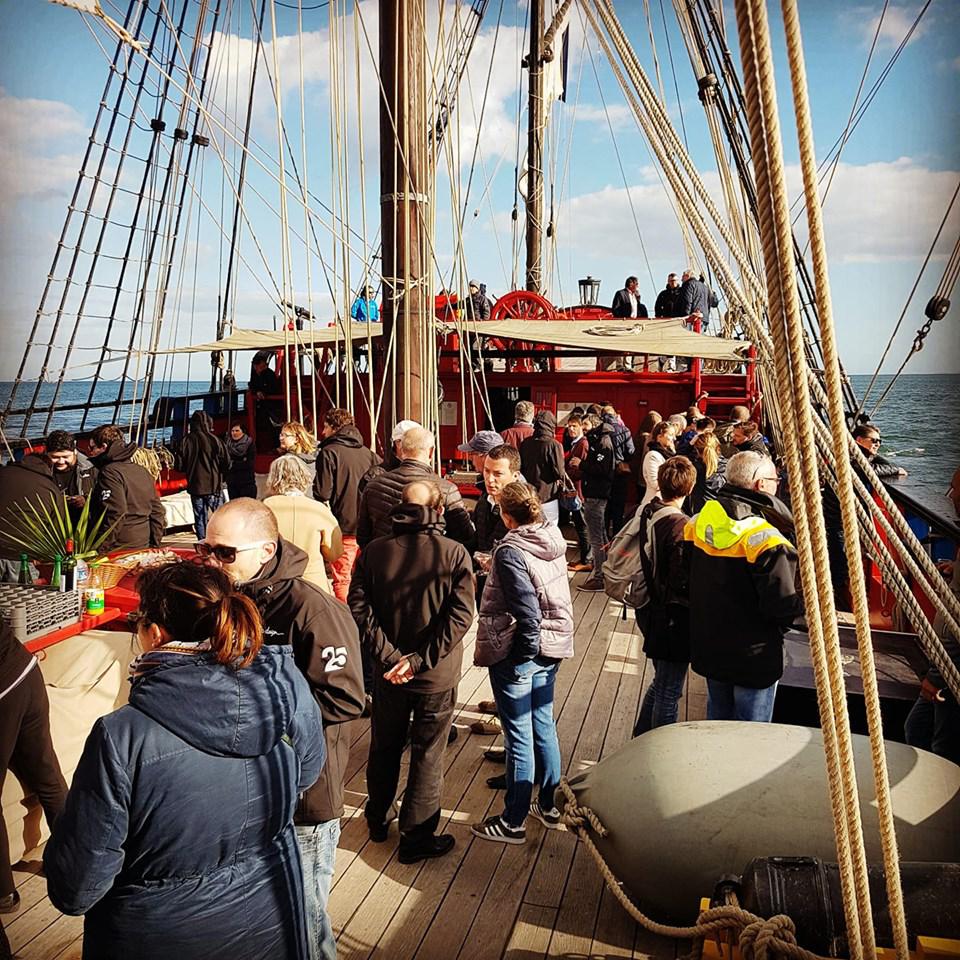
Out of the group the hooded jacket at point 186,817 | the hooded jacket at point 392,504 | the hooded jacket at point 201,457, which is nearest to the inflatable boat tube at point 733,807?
the hooded jacket at point 186,817

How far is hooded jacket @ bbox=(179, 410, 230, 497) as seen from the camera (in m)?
7.00

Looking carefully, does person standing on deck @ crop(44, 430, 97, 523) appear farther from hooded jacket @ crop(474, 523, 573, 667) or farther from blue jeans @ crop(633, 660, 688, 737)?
blue jeans @ crop(633, 660, 688, 737)

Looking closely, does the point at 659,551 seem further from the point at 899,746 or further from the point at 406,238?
the point at 406,238

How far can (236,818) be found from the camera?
1436 mm

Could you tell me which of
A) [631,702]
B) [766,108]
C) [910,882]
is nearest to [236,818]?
[910,882]

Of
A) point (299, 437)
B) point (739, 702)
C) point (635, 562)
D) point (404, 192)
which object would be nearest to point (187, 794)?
point (739, 702)

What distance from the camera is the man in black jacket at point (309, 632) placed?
2029 millimetres

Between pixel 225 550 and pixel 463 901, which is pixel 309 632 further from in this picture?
pixel 463 901

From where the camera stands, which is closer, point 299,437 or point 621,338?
point 299,437

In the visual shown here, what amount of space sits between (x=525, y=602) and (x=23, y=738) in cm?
162

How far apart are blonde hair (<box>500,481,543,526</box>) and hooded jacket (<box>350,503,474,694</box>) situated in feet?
0.80

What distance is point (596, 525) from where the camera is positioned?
642cm

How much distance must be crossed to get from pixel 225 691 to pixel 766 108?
4.08 feet

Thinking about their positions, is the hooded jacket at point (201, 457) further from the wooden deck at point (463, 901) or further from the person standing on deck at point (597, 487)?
the wooden deck at point (463, 901)
